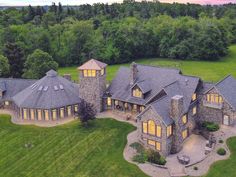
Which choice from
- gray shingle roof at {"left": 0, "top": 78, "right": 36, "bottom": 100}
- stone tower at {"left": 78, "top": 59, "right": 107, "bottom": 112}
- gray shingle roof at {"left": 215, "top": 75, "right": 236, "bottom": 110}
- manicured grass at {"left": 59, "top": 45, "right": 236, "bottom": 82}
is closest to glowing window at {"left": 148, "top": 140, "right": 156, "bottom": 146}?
gray shingle roof at {"left": 215, "top": 75, "right": 236, "bottom": 110}

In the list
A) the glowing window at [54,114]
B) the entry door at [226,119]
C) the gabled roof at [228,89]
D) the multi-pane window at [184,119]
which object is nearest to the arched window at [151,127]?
the multi-pane window at [184,119]

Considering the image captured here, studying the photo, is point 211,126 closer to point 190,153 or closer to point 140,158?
point 190,153

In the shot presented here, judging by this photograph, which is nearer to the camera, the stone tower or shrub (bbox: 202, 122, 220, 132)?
shrub (bbox: 202, 122, 220, 132)

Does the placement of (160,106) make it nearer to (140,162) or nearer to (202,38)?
(140,162)

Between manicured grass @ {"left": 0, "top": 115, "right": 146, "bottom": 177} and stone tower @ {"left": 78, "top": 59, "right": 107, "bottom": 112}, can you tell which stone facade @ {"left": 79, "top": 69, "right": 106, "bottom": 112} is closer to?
stone tower @ {"left": 78, "top": 59, "right": 107, "bottom": 112}

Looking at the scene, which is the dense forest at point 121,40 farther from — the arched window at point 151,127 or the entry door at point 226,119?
the arched window at point 151,127
